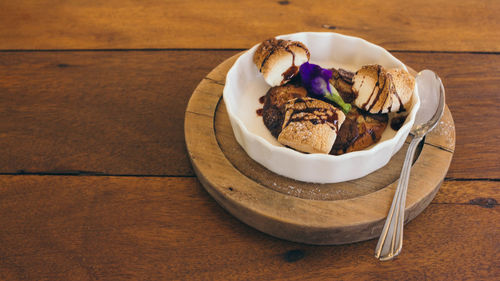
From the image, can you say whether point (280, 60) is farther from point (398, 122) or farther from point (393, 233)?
point (393, 233)

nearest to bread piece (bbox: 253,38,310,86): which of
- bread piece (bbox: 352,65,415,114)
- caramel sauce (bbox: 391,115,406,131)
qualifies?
bread piece (bbox: 352,65,415,114)

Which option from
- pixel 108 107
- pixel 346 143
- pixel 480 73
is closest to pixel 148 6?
pixel 108 107

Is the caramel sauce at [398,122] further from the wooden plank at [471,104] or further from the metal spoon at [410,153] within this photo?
the wooden plank at [471,104]

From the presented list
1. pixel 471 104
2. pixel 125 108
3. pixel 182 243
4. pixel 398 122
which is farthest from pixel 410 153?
pixel 125 108

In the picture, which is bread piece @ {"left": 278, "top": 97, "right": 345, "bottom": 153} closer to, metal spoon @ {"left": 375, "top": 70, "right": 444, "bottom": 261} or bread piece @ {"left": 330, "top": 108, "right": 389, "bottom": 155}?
bread piece @ {"left": 330, "top": 108, "right": 389, "bottom": 155}

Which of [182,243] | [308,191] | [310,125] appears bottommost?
[182,243]

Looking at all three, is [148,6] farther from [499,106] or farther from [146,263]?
[499,106]

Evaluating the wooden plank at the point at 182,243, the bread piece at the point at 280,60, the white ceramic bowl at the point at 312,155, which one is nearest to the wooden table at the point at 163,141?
the wooden plank at the point at 182,243
